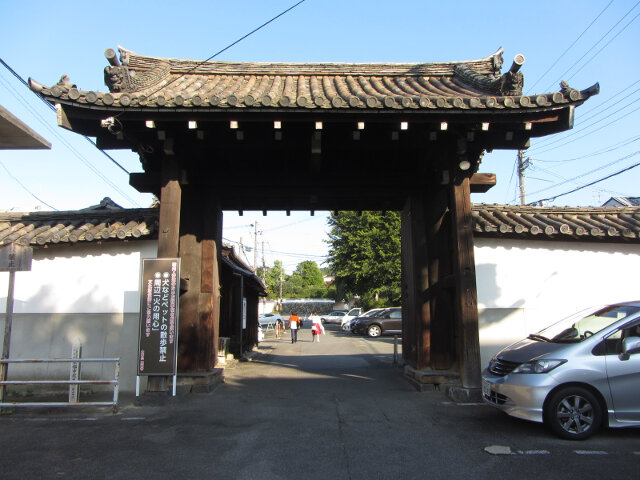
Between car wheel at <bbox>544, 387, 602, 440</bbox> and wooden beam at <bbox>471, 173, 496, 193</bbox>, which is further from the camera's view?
wooden beam at <bbox>471, 173, 496, 193</bbox>

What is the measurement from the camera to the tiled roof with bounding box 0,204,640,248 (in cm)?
796

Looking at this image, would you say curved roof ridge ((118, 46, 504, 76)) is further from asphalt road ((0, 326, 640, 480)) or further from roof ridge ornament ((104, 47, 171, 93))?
asphalt road ((0, 326, 640, 480))

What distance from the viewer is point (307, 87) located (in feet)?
29.6

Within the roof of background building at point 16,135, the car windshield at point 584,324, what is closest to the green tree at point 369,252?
the car windshield at point 584,324

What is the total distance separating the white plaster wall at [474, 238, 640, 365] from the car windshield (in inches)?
64.7

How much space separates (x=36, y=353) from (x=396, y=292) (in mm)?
27856

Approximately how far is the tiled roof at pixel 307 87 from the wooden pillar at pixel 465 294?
1779 millimetres

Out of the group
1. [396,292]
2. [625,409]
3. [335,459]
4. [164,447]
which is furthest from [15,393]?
[396,292]

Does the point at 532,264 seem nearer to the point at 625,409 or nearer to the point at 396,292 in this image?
the point at 625,409

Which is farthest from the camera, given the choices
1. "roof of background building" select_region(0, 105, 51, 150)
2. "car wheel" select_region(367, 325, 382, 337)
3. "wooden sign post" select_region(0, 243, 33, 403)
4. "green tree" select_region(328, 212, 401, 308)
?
"green tree" select_region(328, 212, 401, 308)

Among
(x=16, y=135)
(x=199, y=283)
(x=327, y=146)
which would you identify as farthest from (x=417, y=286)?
(x=16, y=135)

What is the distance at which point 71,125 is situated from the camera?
6.88 meters

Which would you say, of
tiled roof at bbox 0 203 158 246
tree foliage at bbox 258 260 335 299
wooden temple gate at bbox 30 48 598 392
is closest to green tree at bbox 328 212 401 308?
wooden temple gate at bbox 30 48 598 392

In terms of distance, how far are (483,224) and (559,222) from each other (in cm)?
168
